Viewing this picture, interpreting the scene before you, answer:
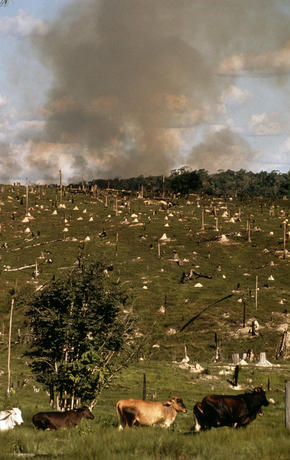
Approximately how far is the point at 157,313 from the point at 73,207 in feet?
278

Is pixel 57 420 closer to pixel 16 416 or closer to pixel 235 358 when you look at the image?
pixel 16 416

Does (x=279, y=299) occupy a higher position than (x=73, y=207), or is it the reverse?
(x=73, y=207)

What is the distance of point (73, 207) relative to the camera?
519 ft

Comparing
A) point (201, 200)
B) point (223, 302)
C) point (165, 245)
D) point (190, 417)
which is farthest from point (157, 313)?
point (201, 200)

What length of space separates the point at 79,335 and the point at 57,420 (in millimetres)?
6553

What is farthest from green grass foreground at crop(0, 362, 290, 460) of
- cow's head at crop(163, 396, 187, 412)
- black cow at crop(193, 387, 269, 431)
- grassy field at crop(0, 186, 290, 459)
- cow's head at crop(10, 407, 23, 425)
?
cow's head at crop(163, 396, 187, 412)

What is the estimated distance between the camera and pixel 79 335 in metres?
25.0

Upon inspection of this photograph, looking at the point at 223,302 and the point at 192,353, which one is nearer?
the point at 192,353

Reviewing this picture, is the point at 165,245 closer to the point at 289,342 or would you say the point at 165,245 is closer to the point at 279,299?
the point at 279,299

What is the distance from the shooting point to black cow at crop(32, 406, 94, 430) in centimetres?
1853

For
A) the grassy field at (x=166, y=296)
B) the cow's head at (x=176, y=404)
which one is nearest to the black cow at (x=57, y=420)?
the grassy field at (x=166, y=296)

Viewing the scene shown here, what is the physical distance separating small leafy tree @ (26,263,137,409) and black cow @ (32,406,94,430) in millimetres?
4181

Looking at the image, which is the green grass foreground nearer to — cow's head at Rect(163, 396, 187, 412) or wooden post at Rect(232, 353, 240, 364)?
cow's head at Rect(163, 396, 187, 412)

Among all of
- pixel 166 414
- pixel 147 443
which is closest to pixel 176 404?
pixel 166 414
